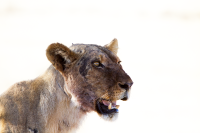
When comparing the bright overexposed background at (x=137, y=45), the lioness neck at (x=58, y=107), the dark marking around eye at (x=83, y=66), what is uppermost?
the bright overexposed background at (x=137, y=45)

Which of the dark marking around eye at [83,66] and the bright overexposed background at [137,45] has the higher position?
the bright overexposed background at [137,45]

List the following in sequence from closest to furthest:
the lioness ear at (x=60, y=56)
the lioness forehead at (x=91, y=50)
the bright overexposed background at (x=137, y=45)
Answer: the lioness ear at (x=60, y=56) → the lioness forehead at (x=91, y=50) → the bright overexposed background at (x=137, y=45)

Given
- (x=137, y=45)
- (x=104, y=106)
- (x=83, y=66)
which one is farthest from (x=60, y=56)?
(x=137, y=45)

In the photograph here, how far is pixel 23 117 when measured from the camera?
8.74ft

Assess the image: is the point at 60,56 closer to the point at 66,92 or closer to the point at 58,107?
the point at 66,92

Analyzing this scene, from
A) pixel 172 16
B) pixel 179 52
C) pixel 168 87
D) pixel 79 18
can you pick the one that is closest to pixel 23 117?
pixel 168 87

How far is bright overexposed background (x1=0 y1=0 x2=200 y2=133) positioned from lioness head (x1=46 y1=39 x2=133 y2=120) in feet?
1.46

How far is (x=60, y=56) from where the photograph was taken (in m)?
2.86

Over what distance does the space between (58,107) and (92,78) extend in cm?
42

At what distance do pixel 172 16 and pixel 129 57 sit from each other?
7528 millimetres

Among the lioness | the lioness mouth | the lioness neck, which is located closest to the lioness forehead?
the lioness

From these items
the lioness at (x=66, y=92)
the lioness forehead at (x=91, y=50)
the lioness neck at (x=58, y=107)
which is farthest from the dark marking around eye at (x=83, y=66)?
the lioness neck at (x=58, y=107)

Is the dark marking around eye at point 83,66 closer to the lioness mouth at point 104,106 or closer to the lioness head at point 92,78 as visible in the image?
the lioness head at point 92,78

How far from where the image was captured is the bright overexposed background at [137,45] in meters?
9.23
